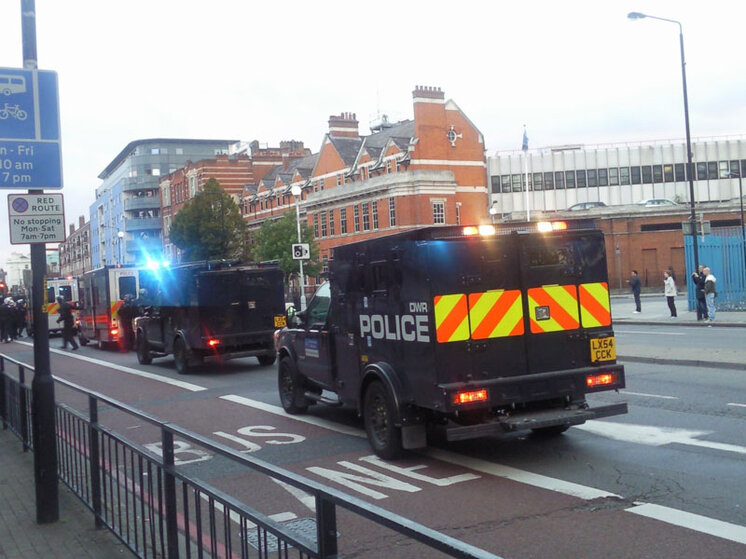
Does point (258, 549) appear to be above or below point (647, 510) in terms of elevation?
above

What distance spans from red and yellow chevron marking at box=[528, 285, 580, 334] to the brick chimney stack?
206 ft

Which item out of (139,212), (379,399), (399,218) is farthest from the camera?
(139,212)

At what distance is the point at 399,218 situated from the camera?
59438 millimetres

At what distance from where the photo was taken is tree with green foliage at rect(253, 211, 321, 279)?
57194 mm

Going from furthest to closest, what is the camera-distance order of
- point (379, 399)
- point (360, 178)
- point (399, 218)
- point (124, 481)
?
point (360, 178) → point (399, 218) → point (379, 399) → point (124, 481)

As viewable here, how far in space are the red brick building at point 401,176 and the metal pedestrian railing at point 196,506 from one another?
170 feet

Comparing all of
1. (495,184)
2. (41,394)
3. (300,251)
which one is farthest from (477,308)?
(495,184)

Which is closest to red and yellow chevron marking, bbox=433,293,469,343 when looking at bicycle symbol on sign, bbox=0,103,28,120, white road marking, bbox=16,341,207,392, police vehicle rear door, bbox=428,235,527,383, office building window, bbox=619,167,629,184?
police vehicle rear door, bbox=428,235,527,383

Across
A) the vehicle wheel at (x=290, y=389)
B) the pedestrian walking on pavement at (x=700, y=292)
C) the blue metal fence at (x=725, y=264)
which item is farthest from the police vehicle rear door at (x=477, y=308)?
the blue metal fence at (x=725, y=264)

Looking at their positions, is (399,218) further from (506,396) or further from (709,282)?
(506,396)

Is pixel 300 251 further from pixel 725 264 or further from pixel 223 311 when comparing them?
pixel 725 264

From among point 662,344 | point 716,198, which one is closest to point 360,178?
point 716,198

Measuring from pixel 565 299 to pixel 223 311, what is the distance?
1113 centimetres

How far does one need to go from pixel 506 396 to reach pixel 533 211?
6569 centimetres
